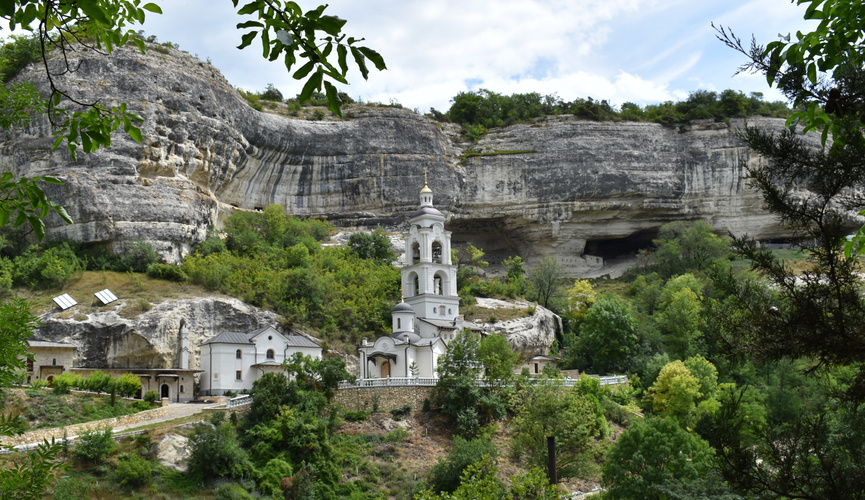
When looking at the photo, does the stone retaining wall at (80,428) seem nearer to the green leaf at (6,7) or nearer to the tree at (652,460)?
the tree at (652,460)

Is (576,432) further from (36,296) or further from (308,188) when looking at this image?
(308,188)

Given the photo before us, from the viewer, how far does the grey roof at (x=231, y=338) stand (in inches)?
1425

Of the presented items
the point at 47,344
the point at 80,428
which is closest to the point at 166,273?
the point at 47,344

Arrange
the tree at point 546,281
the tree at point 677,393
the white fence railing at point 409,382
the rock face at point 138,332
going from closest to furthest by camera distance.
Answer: the white fence railing at point 409,382 → the rock face at point 138,332 → the tree at point 677,393 → the tree at point 546,281

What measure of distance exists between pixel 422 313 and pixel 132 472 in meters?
20.8

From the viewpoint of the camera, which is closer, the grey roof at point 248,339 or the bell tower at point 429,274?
the grey roof at point 248,339

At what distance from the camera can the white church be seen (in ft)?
126

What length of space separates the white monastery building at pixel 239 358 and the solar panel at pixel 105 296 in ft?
16.0

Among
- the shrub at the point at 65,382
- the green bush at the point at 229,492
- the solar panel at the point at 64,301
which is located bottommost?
the green bush at the point at 229,492

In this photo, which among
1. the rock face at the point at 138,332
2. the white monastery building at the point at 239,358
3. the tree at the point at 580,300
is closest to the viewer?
the rock face at the point at 138,332

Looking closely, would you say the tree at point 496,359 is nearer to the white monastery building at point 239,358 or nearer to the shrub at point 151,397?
the white monastery building at point 239,358

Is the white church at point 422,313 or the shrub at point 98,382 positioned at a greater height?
the white church at point 422,313

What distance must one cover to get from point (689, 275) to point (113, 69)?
36244 mm

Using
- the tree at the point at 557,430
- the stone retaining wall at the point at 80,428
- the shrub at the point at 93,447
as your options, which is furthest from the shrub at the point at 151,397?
the tree at the point at 557,430
